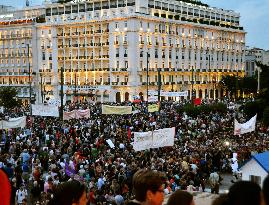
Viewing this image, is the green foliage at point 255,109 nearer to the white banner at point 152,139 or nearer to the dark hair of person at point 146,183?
the white banner at point 152,139

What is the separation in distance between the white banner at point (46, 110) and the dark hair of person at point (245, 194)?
23.9 metres

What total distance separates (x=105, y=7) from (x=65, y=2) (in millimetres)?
9764

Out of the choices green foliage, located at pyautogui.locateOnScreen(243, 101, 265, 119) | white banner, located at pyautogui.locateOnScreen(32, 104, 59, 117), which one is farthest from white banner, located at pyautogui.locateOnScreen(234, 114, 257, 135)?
green foliage, located at pyautogui.locateOnScreen(243, 101, 265, 119)

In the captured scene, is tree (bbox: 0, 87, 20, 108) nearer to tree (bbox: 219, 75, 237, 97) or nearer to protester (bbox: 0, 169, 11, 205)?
tree (bbox: 219, 75, 237, 97)

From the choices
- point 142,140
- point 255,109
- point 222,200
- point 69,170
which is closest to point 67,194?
point 222,200

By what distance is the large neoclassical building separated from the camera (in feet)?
278

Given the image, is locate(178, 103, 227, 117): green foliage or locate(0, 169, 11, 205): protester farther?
locate(178, 103, 227, 117): green foliage

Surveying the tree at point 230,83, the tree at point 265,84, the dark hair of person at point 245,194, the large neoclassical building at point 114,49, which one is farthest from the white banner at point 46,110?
the tree at point 230,83

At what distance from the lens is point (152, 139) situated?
18672 mm

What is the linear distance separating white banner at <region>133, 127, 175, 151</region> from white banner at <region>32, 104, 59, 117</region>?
9716 mm

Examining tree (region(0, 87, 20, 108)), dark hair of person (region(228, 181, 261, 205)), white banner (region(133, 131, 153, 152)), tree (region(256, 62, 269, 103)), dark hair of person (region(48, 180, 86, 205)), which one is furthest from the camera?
tree (region(0, 87, 20, 108))

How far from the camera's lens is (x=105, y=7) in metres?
88.8

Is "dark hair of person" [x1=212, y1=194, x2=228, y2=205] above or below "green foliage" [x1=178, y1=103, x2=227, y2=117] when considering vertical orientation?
above

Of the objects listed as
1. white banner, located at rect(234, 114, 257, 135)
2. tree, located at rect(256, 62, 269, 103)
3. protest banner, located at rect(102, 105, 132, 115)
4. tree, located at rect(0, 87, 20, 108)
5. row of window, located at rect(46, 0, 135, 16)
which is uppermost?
row of window, located at rect(46, 0, 135, 16)
